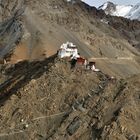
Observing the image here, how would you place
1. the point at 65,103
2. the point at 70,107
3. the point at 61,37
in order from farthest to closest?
the point at 61,37
the point at 65,103
the point at 70,107

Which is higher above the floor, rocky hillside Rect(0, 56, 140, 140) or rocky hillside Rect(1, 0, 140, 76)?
rocky hillside Rect(0, 56, 140, 140)

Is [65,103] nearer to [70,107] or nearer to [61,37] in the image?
[70,107]

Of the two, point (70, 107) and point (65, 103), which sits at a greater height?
point (70, 107)

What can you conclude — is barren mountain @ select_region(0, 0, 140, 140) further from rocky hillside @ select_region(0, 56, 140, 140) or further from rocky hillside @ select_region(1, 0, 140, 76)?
rocky hillside @ select_region(1, 0, 140, 76)

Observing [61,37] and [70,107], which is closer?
[70,107]

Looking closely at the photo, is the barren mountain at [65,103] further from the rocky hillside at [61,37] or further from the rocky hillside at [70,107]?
the rocky hillside at [61,37]

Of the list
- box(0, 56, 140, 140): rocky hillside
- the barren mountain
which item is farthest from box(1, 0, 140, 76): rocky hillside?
box(0, 56, 140, 140): rocky hillside

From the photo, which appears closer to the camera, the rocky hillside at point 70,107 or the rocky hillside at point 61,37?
the rocky hillside at point 70,107

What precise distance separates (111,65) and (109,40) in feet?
90.7

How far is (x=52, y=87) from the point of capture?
47.5m

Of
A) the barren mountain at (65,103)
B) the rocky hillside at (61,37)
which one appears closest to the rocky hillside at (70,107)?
the barren mountain at (65,103)

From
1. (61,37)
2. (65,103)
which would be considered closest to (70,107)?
(65,103)

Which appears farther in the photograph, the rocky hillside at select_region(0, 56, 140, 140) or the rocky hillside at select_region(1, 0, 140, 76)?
the rocky hillside at select_region(1, 0, 140, 76)

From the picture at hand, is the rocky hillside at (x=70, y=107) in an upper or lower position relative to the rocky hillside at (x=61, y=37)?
upper
